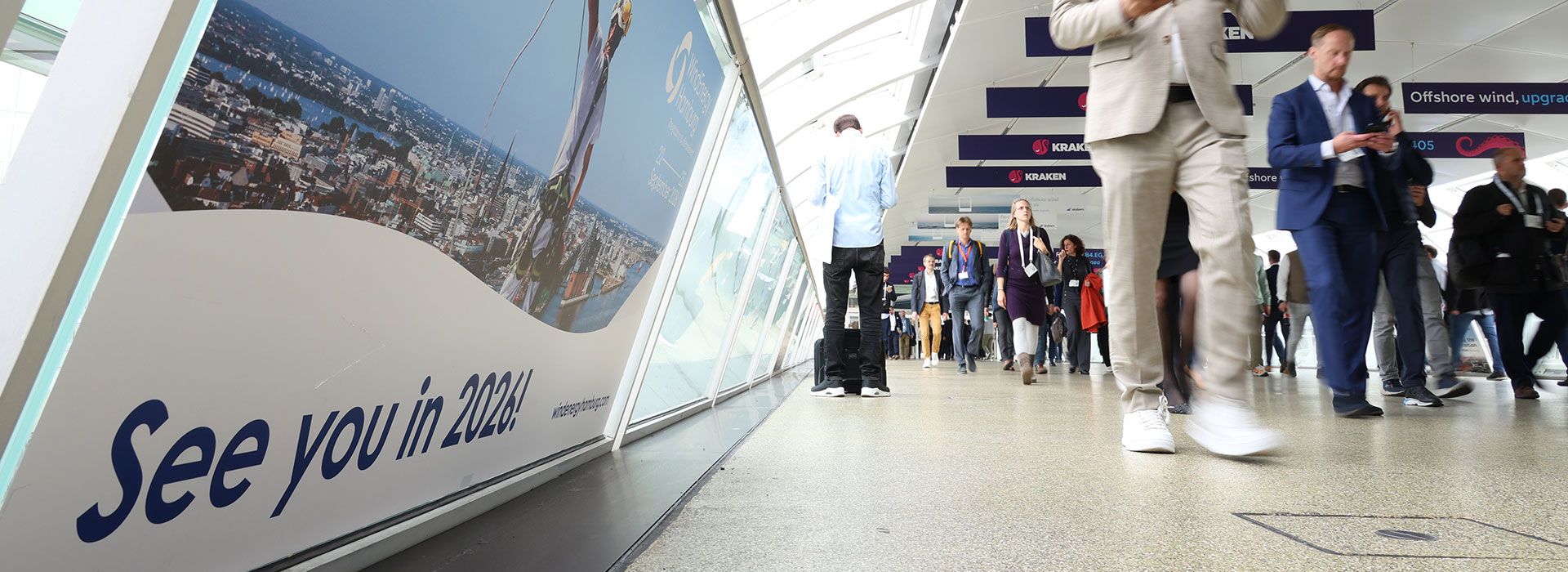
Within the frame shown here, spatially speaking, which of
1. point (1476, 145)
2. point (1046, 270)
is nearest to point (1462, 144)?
point (1476, 145)

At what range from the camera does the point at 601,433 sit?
93.1 inches

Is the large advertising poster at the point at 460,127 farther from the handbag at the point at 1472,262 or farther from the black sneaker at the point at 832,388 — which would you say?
the handbag at the point at 1472,262

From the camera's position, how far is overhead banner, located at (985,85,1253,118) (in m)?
10.7

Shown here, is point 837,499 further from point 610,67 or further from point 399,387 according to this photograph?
point 610,67

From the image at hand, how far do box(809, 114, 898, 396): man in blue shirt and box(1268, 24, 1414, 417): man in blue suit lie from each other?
2194 mm

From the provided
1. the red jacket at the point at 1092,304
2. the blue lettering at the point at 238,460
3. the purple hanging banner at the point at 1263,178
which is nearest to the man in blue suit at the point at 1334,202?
the blue lettering at the point at 238,460

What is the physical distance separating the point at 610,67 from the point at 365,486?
3.14 ft

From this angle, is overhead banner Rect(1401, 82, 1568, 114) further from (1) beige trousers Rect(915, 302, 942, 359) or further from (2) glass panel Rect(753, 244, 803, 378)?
(2) glass panel Rect(753, 244, 803, 378)

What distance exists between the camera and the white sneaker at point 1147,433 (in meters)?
2.15

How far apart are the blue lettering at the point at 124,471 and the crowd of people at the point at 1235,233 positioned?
83.7 inches

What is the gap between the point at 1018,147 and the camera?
13.1 metres

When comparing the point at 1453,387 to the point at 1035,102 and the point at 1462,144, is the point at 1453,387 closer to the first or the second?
the point at 1035,102

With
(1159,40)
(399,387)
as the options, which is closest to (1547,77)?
(1159,40)

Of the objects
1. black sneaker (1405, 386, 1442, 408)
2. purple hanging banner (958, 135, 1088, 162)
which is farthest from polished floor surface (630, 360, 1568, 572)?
purple hanging banner (958, 135, 1088, 162)
